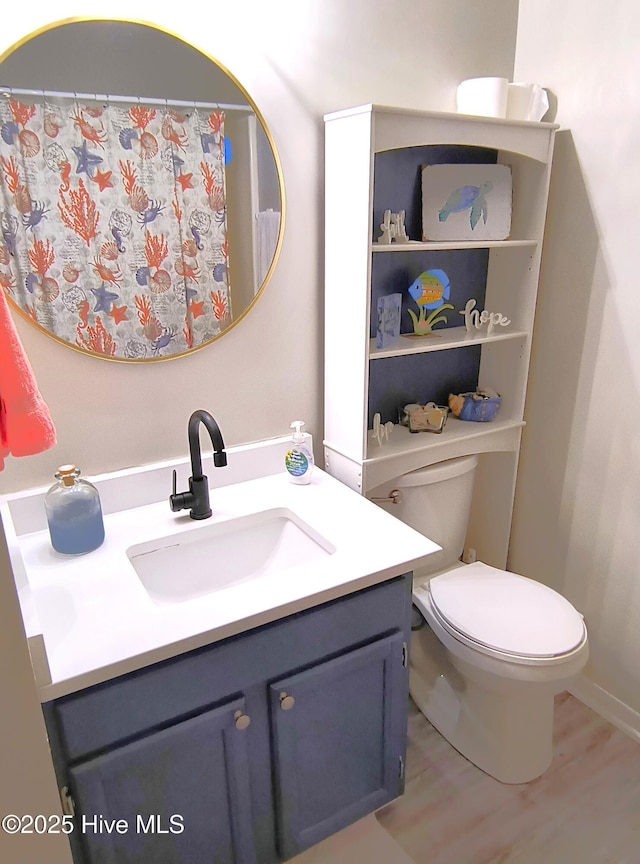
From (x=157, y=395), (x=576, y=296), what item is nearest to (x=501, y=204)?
(x=576, y=296)

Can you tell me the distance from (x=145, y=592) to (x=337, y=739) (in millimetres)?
557

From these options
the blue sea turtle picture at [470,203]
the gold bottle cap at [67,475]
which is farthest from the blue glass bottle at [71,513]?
the blue sea turtle picture at [470,203]

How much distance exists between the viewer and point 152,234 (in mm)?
1403

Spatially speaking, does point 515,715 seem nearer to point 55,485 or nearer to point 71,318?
point 55,485

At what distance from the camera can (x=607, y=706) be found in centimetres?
193

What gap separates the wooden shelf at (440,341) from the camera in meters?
1.62

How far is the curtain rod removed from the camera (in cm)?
121

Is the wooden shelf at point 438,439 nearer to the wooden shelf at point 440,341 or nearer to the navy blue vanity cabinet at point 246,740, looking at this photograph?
the wooden shelf at point 440,341

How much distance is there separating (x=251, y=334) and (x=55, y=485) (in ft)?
1.96

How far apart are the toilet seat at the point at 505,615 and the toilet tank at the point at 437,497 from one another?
123 mm

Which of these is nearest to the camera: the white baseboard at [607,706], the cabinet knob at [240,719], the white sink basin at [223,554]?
the cabinet knob at [240,719]

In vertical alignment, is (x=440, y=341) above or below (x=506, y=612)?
above

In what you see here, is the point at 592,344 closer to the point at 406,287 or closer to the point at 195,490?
the point at 406,287

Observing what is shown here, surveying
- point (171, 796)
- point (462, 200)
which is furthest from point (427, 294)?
point (171, 796)
